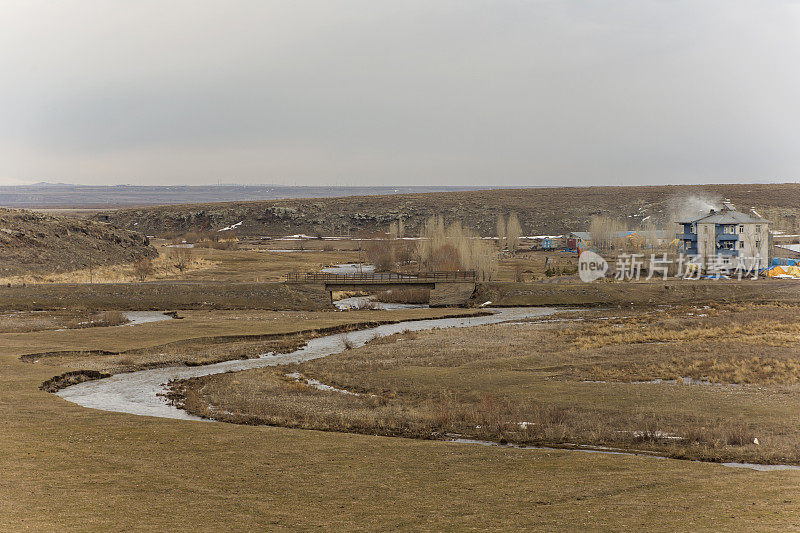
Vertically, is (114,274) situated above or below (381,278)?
below

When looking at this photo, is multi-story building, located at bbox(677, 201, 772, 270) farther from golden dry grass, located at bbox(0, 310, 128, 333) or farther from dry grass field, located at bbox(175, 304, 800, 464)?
golden dry grass, located at bbox(0, 310, 128, 333)

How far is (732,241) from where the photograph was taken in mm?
98375

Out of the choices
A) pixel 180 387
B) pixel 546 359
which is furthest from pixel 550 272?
pixel 180 387

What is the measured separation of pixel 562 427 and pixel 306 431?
9.90 metres

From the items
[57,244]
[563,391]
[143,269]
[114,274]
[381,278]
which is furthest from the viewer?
[57,244]

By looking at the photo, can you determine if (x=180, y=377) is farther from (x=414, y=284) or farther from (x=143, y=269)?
(x=143, y=269)

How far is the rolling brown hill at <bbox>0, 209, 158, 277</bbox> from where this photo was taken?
9644 cm

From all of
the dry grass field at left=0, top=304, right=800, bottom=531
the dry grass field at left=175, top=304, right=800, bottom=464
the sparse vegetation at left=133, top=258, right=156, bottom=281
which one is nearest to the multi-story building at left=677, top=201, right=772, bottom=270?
the dry grass field at left=175, top=304, right=800, bottom=464

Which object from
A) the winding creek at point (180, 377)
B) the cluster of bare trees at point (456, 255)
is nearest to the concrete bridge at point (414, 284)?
the cluster of bare trees at point (456, 255)

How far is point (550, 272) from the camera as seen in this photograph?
98.4 metres

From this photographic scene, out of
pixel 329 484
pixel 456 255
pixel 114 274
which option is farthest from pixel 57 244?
pixel 329 484

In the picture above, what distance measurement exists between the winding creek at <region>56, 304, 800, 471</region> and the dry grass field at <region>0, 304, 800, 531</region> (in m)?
2.04

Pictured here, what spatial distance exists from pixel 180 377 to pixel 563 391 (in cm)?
2173

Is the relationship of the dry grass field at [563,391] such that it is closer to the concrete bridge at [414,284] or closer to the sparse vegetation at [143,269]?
the concrete bridge at [414,284]
